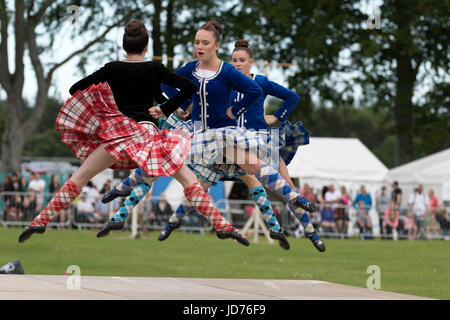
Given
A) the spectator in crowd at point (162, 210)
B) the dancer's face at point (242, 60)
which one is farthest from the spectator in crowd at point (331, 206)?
the dancer's face at point (242, 60)

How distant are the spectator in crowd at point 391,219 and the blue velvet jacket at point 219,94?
19096 millimetres

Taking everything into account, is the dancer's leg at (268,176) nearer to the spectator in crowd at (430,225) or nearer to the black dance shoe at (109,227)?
the black dance shoe at (109,227)

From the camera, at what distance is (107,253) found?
691 inches

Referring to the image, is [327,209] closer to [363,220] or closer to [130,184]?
[363,220]

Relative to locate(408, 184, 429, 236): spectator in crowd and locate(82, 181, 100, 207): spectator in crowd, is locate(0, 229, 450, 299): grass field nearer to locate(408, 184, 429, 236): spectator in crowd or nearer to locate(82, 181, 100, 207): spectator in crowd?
locate(82, 181, 100, 207): spectator in crowd

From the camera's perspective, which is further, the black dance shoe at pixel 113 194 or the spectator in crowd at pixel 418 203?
the spectator in crowd at pixel 418 203

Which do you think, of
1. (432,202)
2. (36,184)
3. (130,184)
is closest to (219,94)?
(130,184)

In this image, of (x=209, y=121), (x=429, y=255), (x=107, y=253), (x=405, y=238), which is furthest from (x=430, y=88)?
(x=209, y=121)

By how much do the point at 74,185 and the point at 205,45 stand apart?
1633mm

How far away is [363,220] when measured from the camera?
86.8ft

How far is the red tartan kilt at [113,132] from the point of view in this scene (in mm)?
6930
